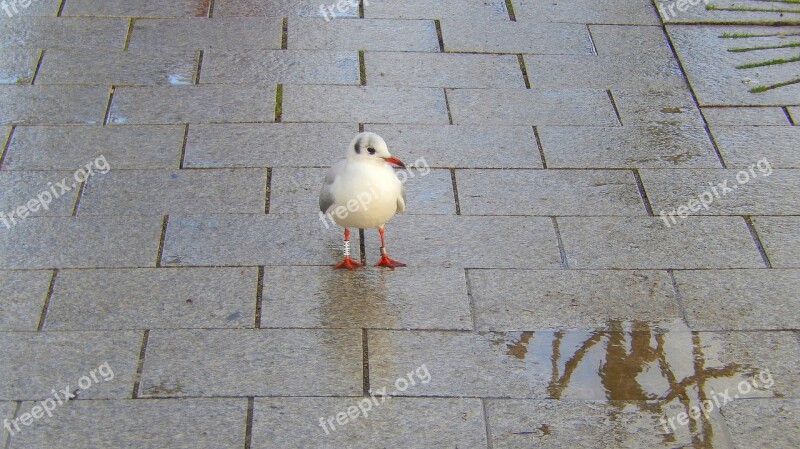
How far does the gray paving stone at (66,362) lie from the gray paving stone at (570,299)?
205 cm

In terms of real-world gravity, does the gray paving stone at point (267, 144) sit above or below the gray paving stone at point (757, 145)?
above

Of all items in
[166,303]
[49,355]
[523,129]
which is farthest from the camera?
[523,129]

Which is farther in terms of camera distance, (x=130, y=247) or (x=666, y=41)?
(x=666, y=41)

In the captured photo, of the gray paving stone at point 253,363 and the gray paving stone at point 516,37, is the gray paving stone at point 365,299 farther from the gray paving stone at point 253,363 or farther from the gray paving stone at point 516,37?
the gray paving stone at point 516,37

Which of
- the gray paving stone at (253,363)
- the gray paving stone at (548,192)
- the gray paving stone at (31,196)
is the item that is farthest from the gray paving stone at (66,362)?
the gray paving stone at (548,192)

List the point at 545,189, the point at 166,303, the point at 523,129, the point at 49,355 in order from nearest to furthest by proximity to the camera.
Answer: the point at 49,355 → the point at 166,303 → the point at 545,189 → the point at 523,129

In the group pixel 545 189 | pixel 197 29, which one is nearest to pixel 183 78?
pixel 197 29

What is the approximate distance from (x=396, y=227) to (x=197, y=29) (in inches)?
125

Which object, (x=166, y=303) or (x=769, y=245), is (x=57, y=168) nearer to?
(x=166, y=303)

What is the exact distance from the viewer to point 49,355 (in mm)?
5066

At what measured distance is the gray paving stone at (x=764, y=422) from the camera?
4.72 meters

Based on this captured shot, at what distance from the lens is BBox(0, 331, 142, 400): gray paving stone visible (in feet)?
16.0

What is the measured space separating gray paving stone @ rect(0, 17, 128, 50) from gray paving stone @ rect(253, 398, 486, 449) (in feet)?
14.2

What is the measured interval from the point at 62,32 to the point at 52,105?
1158 mm
